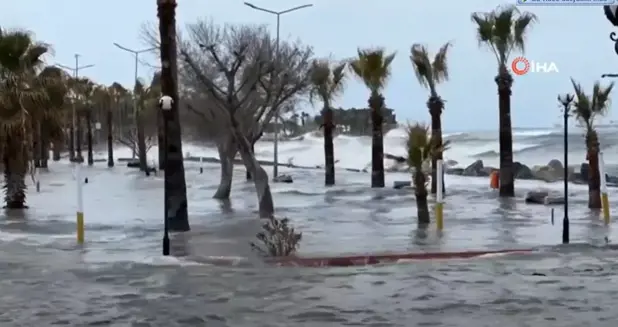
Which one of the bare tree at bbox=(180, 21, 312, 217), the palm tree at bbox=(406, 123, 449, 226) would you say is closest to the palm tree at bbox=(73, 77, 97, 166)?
the bare tree at bbox=(180, 21, 312, 217)

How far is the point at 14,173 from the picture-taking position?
31.6m

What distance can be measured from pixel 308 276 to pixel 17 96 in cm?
1676

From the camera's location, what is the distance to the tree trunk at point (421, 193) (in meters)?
24.8

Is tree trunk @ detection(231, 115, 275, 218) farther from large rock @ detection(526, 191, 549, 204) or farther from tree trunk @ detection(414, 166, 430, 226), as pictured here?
large rock @ detection(526, 191, 549, 204)

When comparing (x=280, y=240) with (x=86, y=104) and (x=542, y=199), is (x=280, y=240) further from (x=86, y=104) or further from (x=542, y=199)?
(x=86, y=104)

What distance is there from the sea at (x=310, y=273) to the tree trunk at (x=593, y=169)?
2.23 feet

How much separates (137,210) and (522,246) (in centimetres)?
1576

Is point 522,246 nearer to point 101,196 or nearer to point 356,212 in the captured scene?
point 356,212

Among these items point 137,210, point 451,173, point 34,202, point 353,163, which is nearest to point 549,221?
point 137,210

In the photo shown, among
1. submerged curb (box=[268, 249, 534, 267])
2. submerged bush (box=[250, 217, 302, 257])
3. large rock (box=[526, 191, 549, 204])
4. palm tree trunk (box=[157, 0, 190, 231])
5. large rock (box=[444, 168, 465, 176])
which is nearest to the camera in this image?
submerged curb (box=[268, 249, 534, 267])

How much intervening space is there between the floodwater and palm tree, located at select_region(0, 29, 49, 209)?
234 cm

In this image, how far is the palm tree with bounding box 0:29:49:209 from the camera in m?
29.6

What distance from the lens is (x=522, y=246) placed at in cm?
1998

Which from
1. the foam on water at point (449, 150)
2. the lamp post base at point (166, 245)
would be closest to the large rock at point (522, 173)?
the foam on water at point (449, 150)
